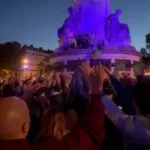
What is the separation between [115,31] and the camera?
50.9 metres

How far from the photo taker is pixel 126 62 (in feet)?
155

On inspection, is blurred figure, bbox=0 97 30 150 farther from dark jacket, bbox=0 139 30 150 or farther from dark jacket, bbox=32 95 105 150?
dark jacket, bbox=32 95 105 150

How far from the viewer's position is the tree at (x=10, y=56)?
5688cm

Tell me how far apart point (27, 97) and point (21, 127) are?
118 cm

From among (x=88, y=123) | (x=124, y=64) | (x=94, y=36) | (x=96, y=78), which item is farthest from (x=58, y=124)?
(x=94, y=36)

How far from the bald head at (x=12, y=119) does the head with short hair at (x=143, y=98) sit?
1.47m

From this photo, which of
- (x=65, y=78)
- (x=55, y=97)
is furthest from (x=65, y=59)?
(x=55, y=97)

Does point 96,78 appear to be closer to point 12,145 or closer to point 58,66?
point 12,145

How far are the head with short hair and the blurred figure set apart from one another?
148 centimetres

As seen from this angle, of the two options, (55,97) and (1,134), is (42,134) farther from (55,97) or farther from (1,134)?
(55,97)

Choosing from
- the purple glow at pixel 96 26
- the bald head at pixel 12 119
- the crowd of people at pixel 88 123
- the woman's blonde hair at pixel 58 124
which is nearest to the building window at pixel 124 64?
the purple glow at pixel 96 26

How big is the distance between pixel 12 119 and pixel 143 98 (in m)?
1.62

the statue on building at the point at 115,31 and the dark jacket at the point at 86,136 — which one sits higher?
the statue on building at the point at 115,31

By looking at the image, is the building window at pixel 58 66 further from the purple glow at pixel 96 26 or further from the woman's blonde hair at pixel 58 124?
the woman's blonde hair at pixel 58 124
